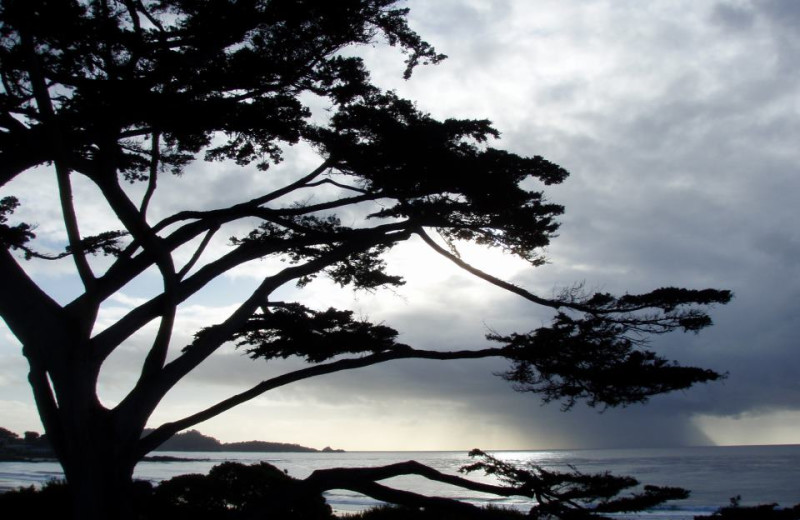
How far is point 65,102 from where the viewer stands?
5.82m

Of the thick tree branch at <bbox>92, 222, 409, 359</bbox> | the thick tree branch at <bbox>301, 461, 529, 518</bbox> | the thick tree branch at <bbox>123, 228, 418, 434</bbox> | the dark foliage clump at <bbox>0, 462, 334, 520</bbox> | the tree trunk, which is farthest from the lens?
the dark foliage clump at <bbox>0, 462, 334, 520</bbox>

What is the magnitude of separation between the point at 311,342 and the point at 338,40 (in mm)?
3304

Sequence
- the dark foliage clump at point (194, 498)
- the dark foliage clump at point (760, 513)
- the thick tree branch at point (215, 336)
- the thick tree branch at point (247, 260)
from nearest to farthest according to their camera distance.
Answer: the dark foliage clump at point (760, 513), the thick tree branch at point (215, 336), the thick tree branch at point (247, 260), the dark foliage clump at point (194, 498)

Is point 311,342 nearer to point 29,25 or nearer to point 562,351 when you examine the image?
point 562,351

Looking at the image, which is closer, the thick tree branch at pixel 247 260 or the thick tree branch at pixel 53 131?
the thick tree branch at pixel 53 131

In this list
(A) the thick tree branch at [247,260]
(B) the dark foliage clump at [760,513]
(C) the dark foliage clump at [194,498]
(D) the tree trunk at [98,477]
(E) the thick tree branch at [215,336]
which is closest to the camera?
(B) the dark foliage clump at [760,513]

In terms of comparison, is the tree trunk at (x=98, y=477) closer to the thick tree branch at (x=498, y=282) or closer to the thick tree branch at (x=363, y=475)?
the thick tree branch at (x=363, y=475)

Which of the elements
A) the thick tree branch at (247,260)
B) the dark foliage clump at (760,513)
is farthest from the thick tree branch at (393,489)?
the thick tree branch at (247,260)

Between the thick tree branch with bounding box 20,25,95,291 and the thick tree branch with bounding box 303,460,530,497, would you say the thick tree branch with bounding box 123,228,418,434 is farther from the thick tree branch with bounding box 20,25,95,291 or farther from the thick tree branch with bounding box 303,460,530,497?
the thick tree branch with bounding box 303,460,530,497

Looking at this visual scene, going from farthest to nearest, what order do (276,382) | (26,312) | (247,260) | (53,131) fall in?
1. (247,260)
2. (276,382)
3. (26,312)
4. (53,131)

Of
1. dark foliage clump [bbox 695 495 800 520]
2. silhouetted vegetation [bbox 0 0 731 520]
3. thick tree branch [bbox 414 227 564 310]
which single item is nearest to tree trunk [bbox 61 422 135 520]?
silhouetted vegetation [bbox 0 0 731 520]

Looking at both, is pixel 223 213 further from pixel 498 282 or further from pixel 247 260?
pixel 498 282

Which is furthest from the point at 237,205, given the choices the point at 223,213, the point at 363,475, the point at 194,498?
the point at 194,498

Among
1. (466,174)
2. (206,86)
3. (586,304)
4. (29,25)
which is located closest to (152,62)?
(206,86)
